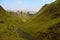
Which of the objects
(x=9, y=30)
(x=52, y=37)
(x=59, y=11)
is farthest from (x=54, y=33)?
(x=59, y=11)

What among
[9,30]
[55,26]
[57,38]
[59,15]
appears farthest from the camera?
[59,15]

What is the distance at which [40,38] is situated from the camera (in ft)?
420

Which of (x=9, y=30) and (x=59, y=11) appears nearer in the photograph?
(x=9, y=30)

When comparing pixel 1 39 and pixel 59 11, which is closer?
pixel 1 39

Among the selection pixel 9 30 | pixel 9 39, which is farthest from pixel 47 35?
pixel 9 39

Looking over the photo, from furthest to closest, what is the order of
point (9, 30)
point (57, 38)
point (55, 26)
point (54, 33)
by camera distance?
point (55, 26) → point (54, 33) → point (57, 38) → point (9, 30)

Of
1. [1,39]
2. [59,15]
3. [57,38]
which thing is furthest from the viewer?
[59,15]

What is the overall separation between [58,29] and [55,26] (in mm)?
7931

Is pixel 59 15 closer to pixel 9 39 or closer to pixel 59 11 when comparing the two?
pixel 59 11

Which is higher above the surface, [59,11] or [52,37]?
[59,11]

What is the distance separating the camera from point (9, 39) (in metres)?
77.6

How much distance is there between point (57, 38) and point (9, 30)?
34088 millimetres

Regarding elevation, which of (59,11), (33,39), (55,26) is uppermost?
(59,11)

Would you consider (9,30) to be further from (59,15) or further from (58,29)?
(59,15)
